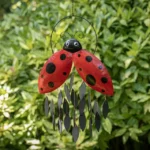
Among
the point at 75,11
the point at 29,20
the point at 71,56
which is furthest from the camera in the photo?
the point at 29,20

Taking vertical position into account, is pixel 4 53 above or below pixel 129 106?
above

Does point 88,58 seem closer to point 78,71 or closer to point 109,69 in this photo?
point 78,71

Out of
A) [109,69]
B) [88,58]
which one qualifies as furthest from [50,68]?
[109,69]

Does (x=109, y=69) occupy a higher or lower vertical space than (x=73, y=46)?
lower

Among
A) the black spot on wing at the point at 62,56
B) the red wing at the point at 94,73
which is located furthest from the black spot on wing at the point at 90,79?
the black spot on wing at the point at 62,56

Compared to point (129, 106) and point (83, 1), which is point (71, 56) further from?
point (83, 1)

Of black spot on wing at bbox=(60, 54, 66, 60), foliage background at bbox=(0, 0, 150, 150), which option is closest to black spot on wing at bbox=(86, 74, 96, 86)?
black spot on wing at bbox=(60, 54, 66, 60)

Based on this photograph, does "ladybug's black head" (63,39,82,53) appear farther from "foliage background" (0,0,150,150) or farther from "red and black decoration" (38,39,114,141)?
"foliage background" (0,0,150,150)

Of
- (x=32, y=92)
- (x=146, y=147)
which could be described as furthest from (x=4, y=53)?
(x=146, y=147)
